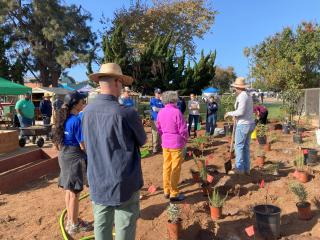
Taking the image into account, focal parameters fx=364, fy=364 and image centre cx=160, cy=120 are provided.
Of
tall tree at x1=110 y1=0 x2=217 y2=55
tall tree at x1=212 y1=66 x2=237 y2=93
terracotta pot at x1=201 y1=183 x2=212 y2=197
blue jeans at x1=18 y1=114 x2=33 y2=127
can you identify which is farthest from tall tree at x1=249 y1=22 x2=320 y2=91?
tall tree at x1=212 y1=66 x2=237 y2=93

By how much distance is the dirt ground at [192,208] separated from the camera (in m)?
4.47

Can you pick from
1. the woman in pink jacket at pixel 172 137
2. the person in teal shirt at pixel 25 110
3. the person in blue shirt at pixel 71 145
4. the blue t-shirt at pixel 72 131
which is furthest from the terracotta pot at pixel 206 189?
the person in teal shirt at pixel 25 110

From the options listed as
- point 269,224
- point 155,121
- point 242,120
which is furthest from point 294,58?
point 269,224

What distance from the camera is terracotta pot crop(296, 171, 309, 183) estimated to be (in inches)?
251

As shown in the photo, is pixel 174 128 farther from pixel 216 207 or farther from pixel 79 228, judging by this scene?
pixel 79 228

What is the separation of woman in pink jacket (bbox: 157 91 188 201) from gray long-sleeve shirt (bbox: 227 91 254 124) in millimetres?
1254

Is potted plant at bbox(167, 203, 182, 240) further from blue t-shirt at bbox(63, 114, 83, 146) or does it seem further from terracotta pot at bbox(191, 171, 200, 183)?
terracotta pot at bbox(191, 171, 200, 183)

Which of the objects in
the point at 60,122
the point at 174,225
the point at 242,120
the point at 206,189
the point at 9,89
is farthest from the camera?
the point at 9,89

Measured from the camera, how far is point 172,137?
548cm

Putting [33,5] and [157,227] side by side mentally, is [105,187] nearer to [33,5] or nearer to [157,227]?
[157,227]

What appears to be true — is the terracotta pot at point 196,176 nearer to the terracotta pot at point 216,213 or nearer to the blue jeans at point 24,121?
the terracotta pot at point 216,213

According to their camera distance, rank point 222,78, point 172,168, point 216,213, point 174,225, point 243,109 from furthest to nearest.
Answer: point 222,78 < point 243,109 < point 172,168 < point 216,213 < point 174,225

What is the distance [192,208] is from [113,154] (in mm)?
2538

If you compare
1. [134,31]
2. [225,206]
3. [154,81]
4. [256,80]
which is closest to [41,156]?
[225,206]
